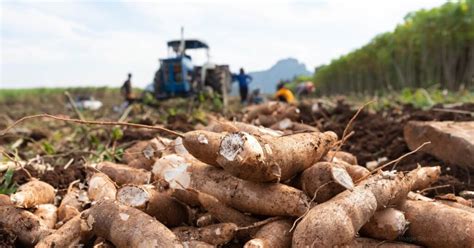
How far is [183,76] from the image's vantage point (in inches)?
574

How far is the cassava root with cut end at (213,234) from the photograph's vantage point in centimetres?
232

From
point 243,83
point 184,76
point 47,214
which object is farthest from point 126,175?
point 243,83

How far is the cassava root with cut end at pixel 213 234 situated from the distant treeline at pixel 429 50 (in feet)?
44.0

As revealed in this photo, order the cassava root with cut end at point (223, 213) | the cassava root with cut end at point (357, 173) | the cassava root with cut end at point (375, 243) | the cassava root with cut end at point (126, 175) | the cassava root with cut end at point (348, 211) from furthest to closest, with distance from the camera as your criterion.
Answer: the cassava root with cut end at point (126, 175) < the cassava root with cut end at point (357, 173) < the cassava root with cut end at point (223, 213) < the cassava root with cut end at point (375, 243) < the cassava root with cut end at point (348, 211)

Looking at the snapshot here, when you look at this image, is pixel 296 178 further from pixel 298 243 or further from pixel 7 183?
pixel 7 183

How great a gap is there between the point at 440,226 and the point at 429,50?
73.0 feet

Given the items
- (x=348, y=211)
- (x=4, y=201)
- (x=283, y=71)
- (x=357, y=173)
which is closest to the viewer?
(x=348, y=211)

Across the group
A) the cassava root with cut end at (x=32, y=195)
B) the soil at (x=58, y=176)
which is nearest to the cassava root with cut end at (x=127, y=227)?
the cassava root with cut end at (x=32, y=195)

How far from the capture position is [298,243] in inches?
82.8

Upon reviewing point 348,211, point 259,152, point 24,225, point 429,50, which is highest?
point 429,50

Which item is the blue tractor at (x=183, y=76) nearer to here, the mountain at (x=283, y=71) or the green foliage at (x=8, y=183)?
the green foliage at (x=8, y=183)

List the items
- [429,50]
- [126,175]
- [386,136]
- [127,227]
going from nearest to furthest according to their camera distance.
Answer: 1. [127,227]
2. [126,175]
3. [386,136]
4. [429,50]

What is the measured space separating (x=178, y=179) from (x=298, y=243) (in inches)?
32.6

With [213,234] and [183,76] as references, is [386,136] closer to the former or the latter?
[213,234]
